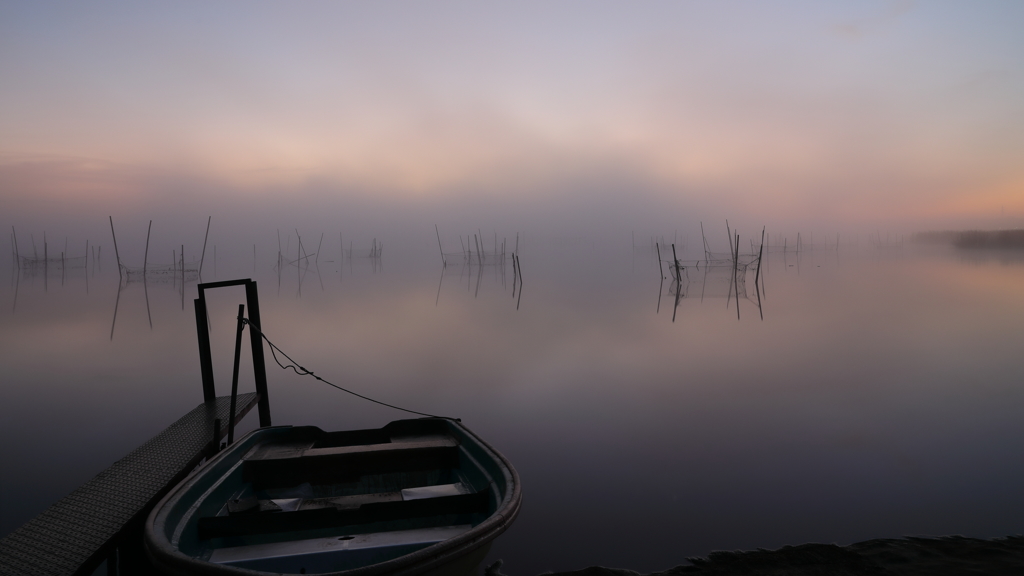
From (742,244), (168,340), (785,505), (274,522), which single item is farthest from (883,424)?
(742,244)

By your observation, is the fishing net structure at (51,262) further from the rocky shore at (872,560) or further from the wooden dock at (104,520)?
the rocky shore at (872,560)

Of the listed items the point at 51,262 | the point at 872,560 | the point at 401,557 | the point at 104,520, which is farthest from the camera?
the point at 51,262

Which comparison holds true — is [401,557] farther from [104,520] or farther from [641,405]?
[641,405]

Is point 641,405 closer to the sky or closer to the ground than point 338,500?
closer to the ground

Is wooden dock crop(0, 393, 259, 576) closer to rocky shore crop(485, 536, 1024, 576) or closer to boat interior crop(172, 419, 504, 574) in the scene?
boat interior crop(172, 419, 504, 574)

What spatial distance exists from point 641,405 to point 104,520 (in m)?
4.44

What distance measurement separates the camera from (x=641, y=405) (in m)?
5.77

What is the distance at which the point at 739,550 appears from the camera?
2.94m

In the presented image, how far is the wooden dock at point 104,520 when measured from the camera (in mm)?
2018

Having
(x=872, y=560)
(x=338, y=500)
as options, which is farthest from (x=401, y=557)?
(x=872, y=560)

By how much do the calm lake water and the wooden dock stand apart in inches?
39.3

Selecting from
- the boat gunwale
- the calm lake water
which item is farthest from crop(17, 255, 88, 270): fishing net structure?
the boat gunwale

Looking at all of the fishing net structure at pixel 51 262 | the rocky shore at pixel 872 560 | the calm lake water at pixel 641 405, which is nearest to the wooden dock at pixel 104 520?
the calm lake water at pixel 641 405

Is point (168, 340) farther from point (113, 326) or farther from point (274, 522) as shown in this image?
point (274, 522)
